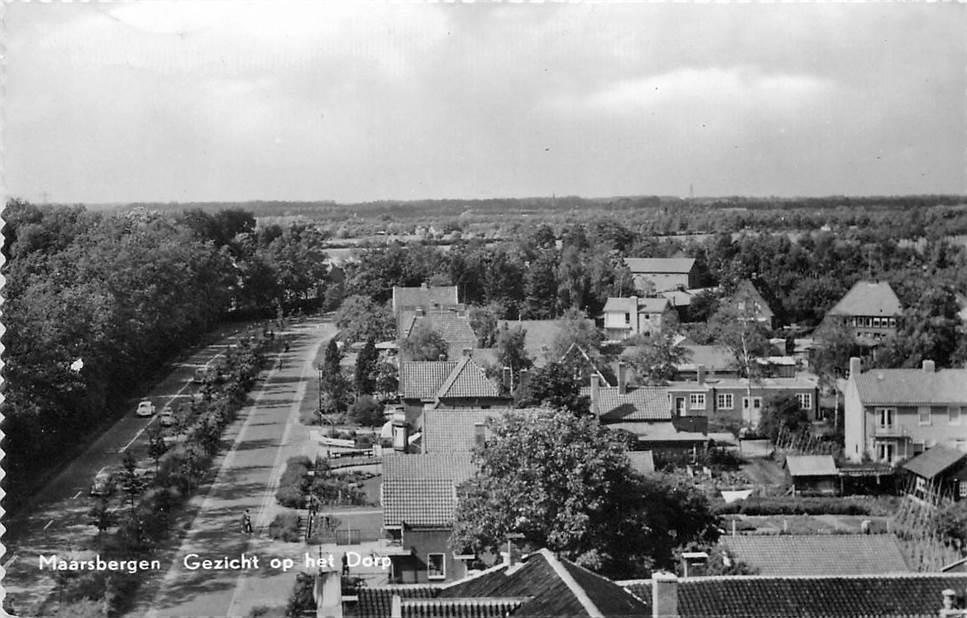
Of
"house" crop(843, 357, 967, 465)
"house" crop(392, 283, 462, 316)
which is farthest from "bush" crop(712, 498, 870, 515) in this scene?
"house" crop(392, 283, 462, 316)

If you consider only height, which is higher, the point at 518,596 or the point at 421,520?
the point at 518,596

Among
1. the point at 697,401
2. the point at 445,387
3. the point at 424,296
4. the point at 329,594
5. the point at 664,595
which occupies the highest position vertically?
the point at 664,595

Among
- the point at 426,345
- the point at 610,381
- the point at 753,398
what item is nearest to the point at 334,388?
the point at 426,345

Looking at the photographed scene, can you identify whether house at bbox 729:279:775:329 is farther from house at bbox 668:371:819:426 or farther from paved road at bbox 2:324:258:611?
paved road at bbox 2:324:258:611

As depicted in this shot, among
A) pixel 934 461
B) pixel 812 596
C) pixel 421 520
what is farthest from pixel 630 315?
pixel 812 596

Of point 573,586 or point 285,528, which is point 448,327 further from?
point 573,586
